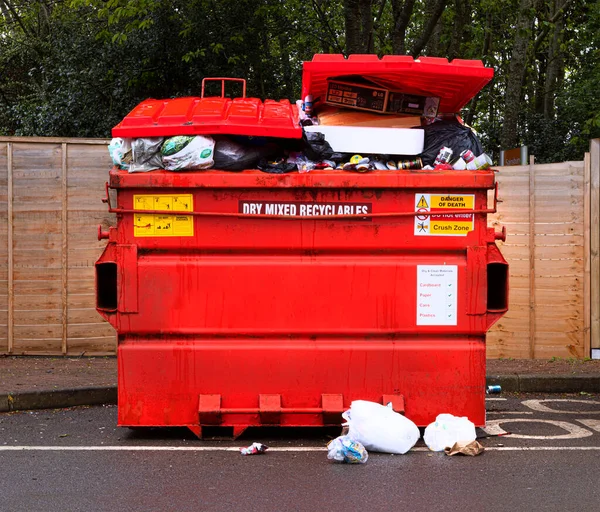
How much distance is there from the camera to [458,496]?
488 cm

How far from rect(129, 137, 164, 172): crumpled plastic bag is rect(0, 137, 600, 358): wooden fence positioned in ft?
12.0

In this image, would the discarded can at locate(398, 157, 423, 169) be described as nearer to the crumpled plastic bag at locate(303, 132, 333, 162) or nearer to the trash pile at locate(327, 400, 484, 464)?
the crumpled plastic bag at locate(303, 132, 333, 162)

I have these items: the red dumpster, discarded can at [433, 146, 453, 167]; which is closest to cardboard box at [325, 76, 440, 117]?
the red dumpster

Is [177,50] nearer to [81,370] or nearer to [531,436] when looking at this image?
[81,370]

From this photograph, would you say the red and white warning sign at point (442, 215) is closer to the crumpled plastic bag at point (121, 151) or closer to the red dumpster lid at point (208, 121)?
the red dumpster lid at point (208, 121)

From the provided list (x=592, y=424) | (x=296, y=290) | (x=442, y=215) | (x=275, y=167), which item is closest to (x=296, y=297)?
(x=296, y=290)

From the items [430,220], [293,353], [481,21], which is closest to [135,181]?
[293,353]

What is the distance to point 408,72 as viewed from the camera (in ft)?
20.3

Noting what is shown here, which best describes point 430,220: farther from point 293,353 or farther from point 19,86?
point 19,86

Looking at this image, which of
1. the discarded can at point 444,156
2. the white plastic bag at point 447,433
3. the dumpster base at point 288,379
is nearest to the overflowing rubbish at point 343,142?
the discarded can at point 444,156

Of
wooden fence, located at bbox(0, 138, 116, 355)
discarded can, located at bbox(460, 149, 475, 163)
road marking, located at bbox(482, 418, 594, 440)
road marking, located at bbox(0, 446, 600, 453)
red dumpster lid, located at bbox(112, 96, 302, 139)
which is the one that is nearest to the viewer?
road marking, located at bbox(0, 446, 600, 453)

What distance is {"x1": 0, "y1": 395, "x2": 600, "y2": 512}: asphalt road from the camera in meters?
4.75

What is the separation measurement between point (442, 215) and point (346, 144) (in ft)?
2.71

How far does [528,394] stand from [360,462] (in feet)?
11.0
